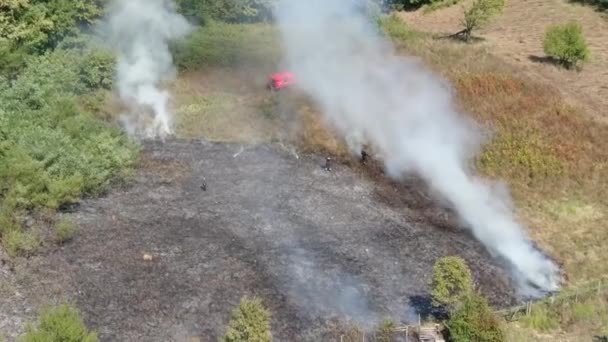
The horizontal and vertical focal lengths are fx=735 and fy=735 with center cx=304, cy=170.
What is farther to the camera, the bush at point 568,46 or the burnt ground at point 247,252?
the bush at point 568,46

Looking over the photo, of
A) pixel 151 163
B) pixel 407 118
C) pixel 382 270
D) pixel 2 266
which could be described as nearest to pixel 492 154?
pixel 407 118

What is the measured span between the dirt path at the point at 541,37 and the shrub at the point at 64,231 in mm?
21742

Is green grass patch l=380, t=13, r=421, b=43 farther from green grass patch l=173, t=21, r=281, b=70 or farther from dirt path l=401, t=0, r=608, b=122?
green grass patch l=173, t=21, r=281, b=70

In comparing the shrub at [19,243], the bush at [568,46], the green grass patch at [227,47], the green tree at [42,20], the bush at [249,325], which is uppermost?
the green tree at [42,20]

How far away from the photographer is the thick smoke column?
78.1 feet

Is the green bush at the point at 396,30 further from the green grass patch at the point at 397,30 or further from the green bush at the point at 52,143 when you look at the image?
the green bush at the point at 52,143

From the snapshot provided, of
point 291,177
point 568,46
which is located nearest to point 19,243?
point 291,177

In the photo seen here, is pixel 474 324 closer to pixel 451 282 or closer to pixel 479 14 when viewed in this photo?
pixel 451 282

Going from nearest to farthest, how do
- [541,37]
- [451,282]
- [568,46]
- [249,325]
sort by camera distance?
1. [249,325]
2. [451,282]
3. [568,46]
4. [541,37]

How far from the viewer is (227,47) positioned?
36.5 metres

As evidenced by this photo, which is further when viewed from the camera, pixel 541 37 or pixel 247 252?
pixel 541 37

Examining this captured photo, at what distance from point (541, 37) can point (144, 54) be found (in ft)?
73.3

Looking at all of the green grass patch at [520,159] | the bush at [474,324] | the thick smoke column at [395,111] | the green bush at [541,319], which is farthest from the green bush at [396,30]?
the bush at [474,324]

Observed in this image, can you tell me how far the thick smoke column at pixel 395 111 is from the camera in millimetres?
23797
